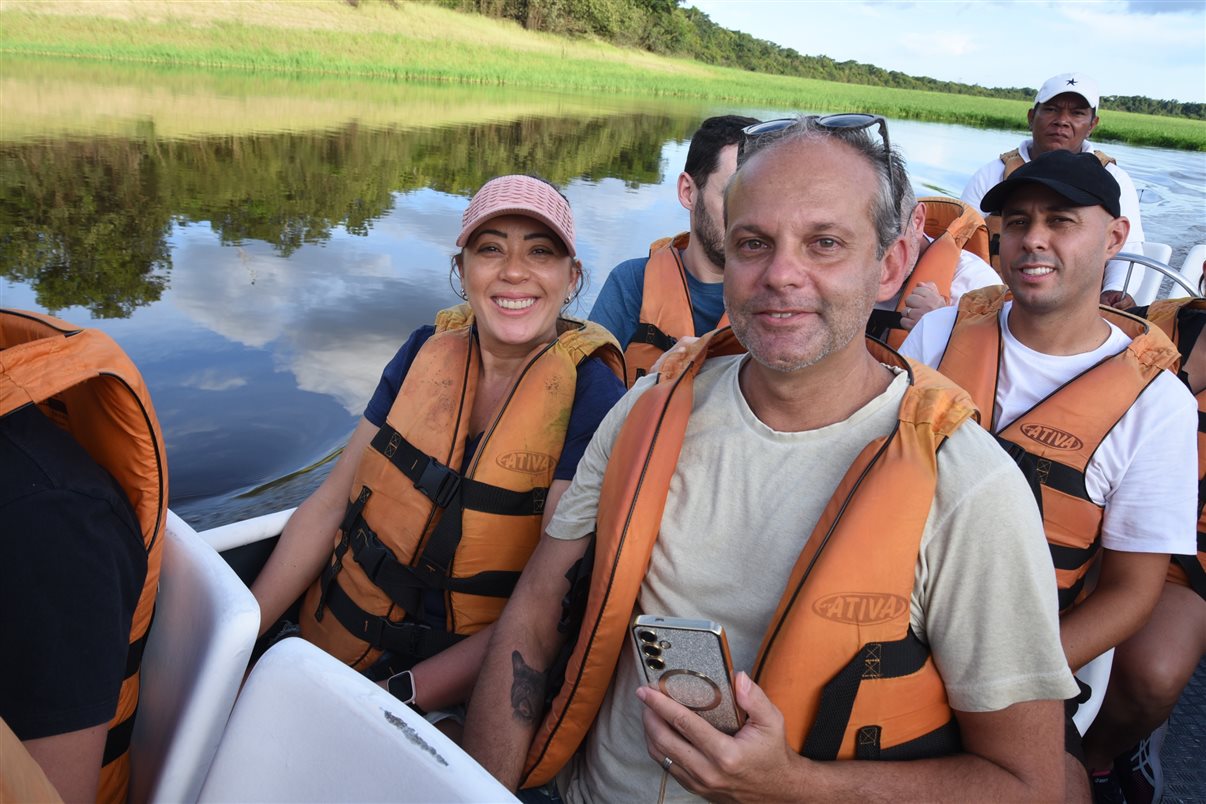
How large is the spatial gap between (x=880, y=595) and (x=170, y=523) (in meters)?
1.35

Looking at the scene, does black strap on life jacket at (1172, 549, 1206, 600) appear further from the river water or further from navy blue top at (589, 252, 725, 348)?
navy blue top at (589, 252, 725, 348)

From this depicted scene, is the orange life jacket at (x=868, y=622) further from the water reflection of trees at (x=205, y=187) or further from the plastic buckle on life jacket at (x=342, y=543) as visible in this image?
the water reflection of trees at (x=205, y=187)

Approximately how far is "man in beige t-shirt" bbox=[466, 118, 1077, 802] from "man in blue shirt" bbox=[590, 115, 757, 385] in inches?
51.8

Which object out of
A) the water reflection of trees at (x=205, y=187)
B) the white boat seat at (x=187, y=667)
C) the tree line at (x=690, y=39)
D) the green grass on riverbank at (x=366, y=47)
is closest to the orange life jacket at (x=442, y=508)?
the white boat seat at (x=187, y=667)

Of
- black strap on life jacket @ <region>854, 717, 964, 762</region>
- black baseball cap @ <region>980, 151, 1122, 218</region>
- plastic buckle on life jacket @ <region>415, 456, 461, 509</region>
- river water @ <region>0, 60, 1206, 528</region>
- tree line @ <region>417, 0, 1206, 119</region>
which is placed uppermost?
tree line @ <region>417, 0, 1206, 119</region>

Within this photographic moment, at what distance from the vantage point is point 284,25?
91.2 ft

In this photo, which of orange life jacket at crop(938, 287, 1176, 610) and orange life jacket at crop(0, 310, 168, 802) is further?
orange life jacket at crop(938, 287, 1176, 610)

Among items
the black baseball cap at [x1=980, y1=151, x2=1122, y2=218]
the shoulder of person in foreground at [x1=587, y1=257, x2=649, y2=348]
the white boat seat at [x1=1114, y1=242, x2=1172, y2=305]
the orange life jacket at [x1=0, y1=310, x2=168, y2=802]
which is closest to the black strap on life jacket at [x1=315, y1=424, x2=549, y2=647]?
the orange life jacket at [x1=0, y1=310, x2=168, y2=802]

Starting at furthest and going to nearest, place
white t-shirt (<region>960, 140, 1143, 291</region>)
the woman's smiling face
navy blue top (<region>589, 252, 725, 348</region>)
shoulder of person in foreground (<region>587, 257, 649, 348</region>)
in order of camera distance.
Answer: white t-shirt (<region>960, 140, 1143, 291</region>), shoulder of person in foreground (<region>587, 257, 649, 348</region>), navy blue top (<region>589, 252, 725, 348</region>), the woman's smiling face

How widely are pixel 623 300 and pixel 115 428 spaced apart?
7.38 feet

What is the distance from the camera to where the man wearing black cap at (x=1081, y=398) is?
1.93 metres

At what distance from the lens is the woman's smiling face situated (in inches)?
83.9

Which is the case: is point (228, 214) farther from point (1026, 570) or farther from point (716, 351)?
point (1026, 570)

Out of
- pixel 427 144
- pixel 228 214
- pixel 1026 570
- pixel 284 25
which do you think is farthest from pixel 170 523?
pixel 284 25
